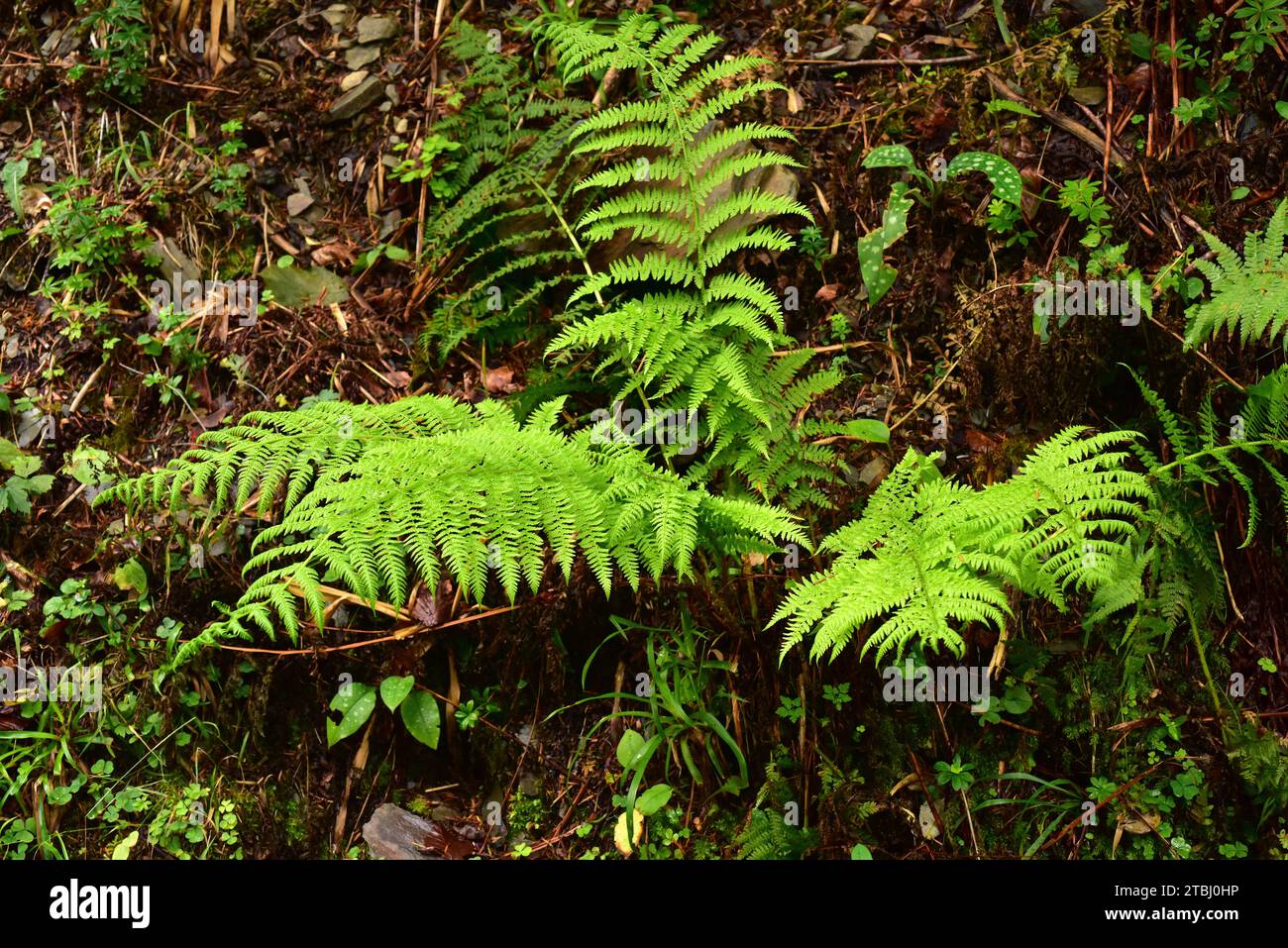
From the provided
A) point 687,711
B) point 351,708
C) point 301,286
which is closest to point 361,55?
point 301,286

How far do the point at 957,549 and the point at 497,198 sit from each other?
201 centimetres

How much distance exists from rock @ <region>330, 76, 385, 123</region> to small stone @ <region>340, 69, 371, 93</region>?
41mm

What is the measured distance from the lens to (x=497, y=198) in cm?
356

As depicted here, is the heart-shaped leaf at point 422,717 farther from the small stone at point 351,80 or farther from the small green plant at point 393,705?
the small stone at point 351,80

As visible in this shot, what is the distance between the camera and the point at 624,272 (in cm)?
328

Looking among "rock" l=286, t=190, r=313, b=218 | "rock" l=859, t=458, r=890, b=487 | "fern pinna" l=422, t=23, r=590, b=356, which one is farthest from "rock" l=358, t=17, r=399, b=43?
"rock" l=859, t=458, r=890, b=487

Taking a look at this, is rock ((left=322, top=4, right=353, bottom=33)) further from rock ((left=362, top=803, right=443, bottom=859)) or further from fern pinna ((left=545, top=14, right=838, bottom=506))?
rock ((left=362, top=803, right=443, bottom=859))

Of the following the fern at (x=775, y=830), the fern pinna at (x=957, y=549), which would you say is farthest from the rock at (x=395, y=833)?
the fern pinna at (x=957, y=549)

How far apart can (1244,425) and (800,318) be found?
147cm

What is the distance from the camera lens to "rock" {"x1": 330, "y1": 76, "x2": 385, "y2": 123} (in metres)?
4.18

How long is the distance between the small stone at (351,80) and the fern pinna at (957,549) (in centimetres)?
285

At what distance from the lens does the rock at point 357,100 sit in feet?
13.7
